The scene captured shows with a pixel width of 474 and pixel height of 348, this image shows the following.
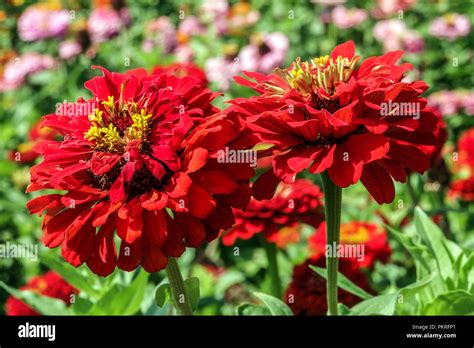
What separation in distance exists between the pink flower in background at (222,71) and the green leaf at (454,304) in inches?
62.3

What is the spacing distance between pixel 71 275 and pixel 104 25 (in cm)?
212

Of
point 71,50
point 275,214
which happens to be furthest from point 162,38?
point 275,214

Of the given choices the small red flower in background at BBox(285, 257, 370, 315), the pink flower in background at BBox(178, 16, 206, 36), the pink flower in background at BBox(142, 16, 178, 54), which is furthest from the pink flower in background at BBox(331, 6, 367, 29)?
the small red flower in background at BBox(285, 257, 370, 315)

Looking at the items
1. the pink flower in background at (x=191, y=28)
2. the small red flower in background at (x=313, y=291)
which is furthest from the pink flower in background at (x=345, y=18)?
the small red flower in background at (x=313, y=291)

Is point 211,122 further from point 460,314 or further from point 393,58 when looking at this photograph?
point 460,314

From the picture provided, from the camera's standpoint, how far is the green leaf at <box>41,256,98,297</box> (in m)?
1.13

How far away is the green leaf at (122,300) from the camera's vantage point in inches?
42.3

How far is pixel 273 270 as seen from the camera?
4.29 feet

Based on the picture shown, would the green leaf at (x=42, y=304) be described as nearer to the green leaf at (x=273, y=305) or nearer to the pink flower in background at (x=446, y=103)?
the green leaf at (x=273, y=305)

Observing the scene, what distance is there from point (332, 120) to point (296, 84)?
0.39 feet

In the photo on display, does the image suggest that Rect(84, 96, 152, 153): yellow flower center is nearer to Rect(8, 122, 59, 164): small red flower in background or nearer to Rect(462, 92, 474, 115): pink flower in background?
Rect(8, 122, 59, 164): small red flower in background

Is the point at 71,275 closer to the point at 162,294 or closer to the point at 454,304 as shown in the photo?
the point at 162,294

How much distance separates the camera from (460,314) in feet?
3.13
